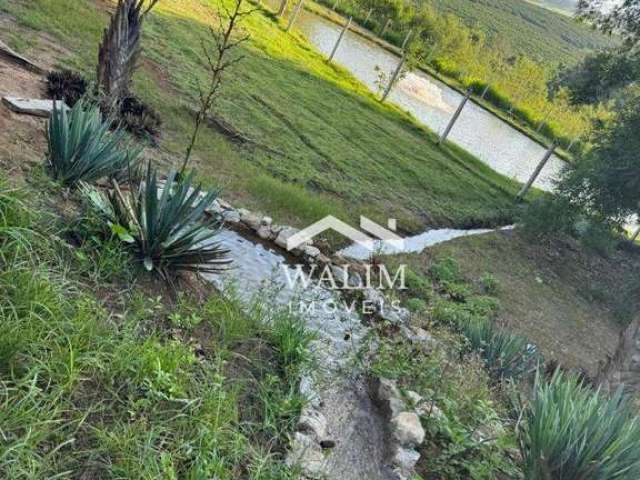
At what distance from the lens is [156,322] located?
305 cm

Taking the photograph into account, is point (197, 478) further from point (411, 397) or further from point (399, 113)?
point (399, 113)

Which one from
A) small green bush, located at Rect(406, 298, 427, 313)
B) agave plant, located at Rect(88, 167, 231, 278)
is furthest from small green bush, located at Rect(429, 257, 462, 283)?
agave plant, located at Rect(88, 167, 231, 278)

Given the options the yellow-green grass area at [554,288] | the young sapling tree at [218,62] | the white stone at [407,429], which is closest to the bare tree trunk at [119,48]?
the young sapling tree at [218,62]

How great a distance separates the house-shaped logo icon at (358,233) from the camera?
627 centimetres

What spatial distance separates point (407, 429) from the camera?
10.7 feet

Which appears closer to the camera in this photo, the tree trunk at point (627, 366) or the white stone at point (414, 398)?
the white stone at point (414, 398)

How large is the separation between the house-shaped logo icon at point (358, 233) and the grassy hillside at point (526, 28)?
33089 mm

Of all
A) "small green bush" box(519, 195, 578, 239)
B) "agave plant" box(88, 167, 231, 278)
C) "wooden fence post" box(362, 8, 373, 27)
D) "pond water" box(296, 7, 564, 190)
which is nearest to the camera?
"agave plant" box(88, 167, 231, 278)

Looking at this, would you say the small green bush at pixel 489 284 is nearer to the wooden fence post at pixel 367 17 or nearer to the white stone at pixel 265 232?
the white stone at pixel 265 232

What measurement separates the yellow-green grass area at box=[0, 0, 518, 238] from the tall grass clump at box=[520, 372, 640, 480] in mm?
4589

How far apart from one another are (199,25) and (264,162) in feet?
25.0

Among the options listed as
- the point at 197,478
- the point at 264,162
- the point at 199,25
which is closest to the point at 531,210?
the point at 264,162

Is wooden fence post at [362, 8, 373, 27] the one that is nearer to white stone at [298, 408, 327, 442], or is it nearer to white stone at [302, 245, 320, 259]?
white stone at [302, 245, 320, 259]

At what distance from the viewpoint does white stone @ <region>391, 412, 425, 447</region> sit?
10.6ft
